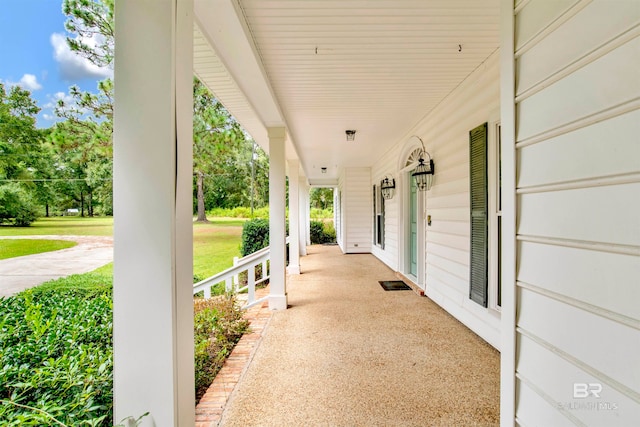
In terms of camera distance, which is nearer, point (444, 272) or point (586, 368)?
point (586, 368)

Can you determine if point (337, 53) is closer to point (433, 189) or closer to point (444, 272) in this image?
point (433, 189)

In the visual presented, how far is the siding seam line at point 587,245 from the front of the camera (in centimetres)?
73

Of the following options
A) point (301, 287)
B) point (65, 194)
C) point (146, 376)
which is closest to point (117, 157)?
point (65, 194)

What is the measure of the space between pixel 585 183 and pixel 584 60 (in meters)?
0.36

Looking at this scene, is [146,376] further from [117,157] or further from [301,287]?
[301,287]

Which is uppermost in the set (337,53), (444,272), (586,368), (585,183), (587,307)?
(337,53)

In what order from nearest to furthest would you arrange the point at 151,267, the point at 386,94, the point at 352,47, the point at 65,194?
the point at 151,267
the point at 65,194
the point at 352,47
the point at 386,94

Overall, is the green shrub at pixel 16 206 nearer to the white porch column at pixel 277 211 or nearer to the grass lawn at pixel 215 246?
the white porch column at pixel 277 211

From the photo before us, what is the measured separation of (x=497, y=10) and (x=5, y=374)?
321 cm

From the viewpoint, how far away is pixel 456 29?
7.09 feet

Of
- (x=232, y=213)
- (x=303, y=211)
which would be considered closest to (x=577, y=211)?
(x=303, y=211)

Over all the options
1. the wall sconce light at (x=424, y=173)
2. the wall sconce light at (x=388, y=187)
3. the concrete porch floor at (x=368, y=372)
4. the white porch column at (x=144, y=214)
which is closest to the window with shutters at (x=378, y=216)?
the wall sconce light at (x=388, y=187)

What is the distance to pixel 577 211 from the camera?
0.87m

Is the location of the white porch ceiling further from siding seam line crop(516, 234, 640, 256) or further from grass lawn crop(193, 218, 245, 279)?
grass lawn crop(193, 218, 245, 279)
